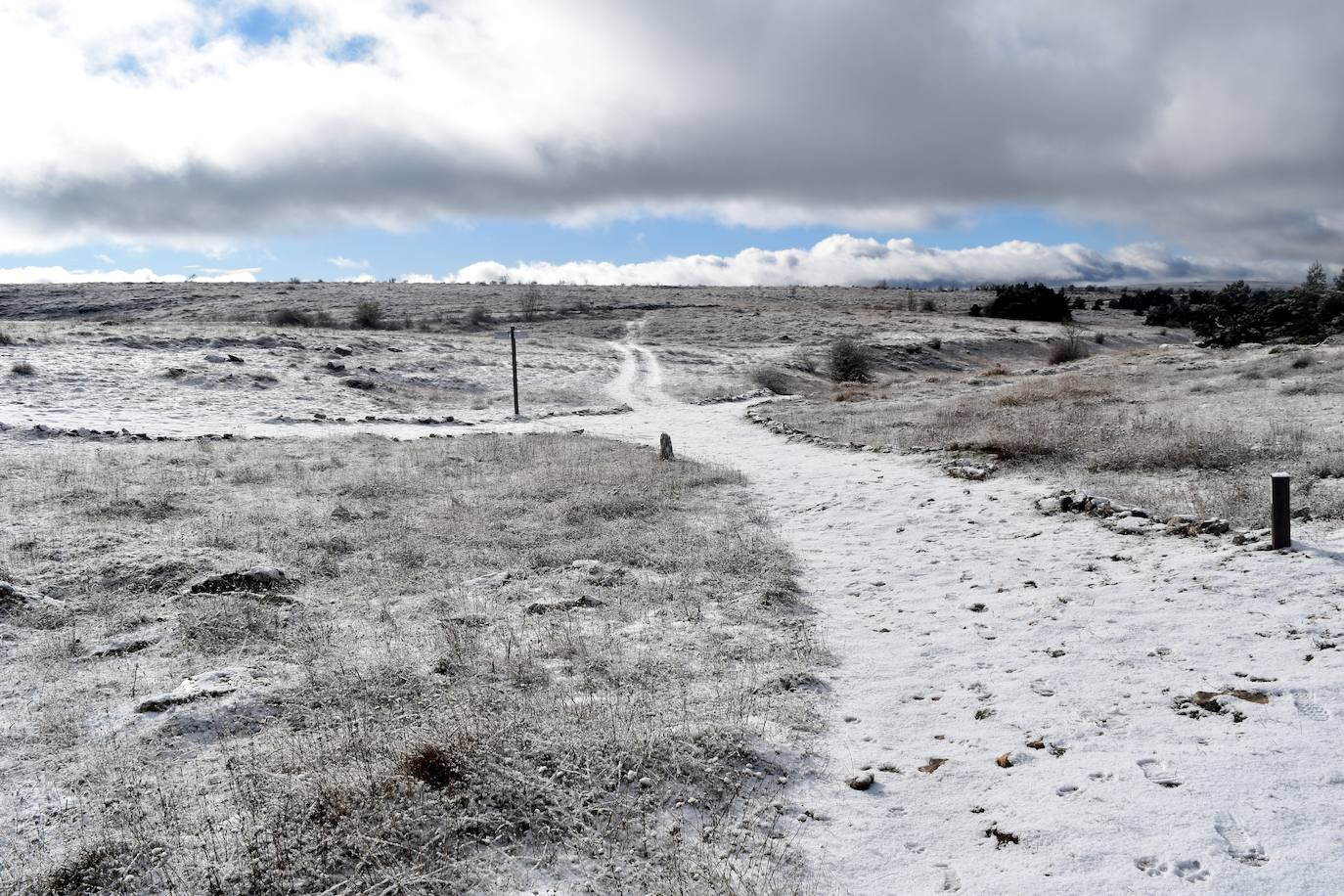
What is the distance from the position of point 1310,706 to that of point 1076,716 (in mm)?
1384

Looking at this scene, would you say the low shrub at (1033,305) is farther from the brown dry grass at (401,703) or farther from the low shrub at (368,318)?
the brown dry grass at (401,703)

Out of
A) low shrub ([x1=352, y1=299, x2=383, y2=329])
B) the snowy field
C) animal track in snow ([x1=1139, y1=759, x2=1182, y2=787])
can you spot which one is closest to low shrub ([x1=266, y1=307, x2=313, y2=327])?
low shrub ([x1=352, y1=299, x2=383, y2=329])

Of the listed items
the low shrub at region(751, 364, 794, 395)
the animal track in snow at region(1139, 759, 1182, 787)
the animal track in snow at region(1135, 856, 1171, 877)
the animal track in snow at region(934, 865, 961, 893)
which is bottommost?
the animal track in snow at region(934, 865, 961, 893)

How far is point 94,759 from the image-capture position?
5.15m

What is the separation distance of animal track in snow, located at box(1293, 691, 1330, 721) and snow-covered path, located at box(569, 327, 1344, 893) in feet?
0.05

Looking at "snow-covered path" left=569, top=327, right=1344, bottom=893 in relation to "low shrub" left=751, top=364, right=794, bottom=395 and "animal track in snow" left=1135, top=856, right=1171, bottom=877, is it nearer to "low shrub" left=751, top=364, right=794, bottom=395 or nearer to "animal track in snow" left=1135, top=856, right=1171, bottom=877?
"animal track in snow" left=1135, top=856, right=1171, bottom=877

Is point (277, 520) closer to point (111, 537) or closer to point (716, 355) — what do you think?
point (111, 537)

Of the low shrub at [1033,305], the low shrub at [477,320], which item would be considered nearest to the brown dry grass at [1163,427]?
the low shrub at [477,320]

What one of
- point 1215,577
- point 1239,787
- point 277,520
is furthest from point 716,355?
point 1239,787

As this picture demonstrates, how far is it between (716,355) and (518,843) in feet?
151

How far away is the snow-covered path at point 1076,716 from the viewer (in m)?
4.06

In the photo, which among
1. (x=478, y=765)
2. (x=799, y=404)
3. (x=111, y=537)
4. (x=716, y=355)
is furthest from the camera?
(x=716, y=355)

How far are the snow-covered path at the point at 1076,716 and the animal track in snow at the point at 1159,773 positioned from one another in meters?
0.01

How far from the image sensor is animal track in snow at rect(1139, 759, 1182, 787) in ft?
15.0
